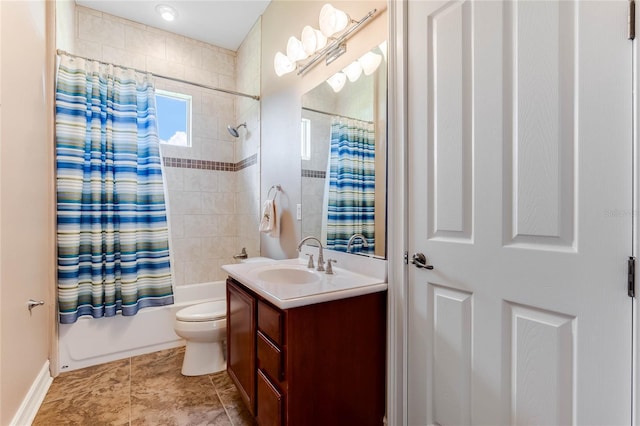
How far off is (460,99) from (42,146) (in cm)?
233

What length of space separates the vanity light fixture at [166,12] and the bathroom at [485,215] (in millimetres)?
949

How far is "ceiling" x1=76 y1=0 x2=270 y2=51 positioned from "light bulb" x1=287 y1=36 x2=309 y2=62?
842mm

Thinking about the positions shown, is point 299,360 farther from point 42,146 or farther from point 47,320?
point 42,146

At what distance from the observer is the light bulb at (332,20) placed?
61.8 inches

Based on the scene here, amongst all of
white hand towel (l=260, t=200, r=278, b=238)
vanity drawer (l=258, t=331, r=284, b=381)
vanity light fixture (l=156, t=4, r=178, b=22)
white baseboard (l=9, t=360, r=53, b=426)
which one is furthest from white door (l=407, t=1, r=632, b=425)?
vanity light fixture (l=156, t=4, r=178, b=22)

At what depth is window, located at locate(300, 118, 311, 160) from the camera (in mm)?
1948

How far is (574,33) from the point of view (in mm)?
826

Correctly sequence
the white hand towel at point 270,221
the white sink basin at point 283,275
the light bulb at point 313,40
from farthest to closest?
the white hand towel at point 270,221 → the light bulb at point 313,40 → the white sink basin at point 283,275

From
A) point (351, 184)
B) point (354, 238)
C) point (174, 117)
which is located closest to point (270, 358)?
point (354, 238)

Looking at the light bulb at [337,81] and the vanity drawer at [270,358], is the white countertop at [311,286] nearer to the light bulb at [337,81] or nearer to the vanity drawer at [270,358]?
the vanity drawer at [270,358]

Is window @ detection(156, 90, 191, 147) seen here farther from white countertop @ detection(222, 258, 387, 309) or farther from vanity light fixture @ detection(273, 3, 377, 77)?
white countertop @ detection(222, 258, 387, 309)

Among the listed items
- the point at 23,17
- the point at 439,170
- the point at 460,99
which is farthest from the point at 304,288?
the point at 23,17

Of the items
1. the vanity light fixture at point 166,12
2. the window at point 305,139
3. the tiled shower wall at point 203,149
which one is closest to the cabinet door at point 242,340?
the window at point 305,139

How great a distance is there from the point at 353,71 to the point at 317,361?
1424mm
